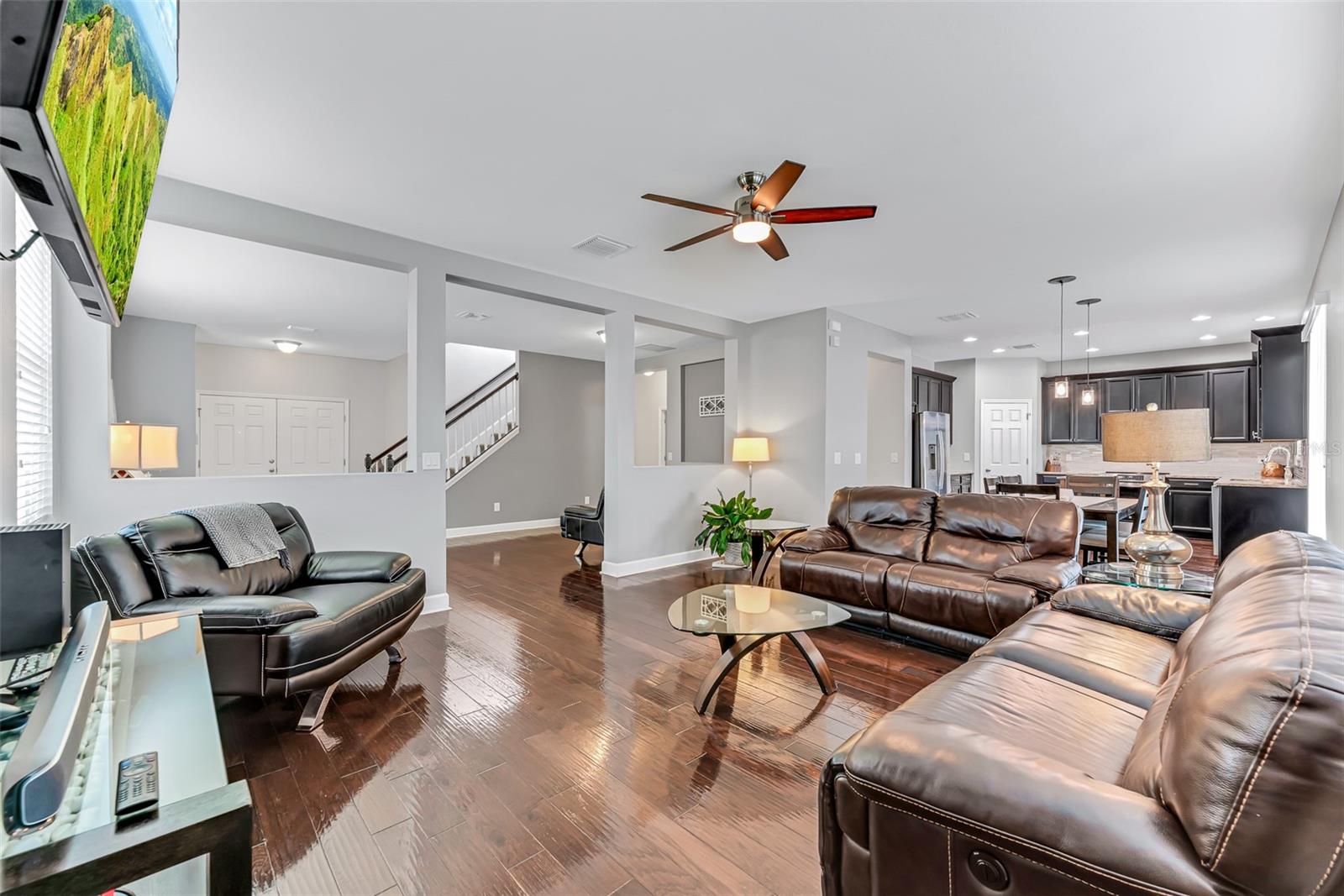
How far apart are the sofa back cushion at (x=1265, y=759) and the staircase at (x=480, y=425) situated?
748 cm

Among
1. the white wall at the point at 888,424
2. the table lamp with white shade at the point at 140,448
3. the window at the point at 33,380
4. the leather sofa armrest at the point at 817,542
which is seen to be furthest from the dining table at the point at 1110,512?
the table lamp with white shade at the point at 140,448

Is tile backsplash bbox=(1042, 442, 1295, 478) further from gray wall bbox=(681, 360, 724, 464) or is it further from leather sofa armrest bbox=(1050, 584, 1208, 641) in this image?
leather sofa armrest bbox=(1050, 584, 1208, 641)

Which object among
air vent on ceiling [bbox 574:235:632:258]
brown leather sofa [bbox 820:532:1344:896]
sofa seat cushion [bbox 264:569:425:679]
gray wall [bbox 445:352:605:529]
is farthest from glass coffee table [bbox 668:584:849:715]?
gray wall [bbox 445:352:605:529]

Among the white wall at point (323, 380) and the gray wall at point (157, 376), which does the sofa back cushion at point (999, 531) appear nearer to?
the gray wall at point (157, 376)

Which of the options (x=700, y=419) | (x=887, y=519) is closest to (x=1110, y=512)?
(x=887, y=519)

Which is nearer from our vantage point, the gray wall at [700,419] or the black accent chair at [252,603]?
the black accent chair at [252,603]

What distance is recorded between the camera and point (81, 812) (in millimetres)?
→ 729

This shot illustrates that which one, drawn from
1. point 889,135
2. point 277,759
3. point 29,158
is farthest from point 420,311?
point 29,158

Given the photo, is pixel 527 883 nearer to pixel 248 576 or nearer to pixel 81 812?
pixel 81 812

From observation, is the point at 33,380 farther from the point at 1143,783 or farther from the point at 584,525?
the point at 584,525

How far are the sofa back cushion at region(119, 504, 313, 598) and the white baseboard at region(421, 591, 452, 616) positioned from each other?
3.73 feet

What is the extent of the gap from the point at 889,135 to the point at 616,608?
328 centimetres

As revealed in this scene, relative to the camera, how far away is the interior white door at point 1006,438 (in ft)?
29.3

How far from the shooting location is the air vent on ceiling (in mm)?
3986
